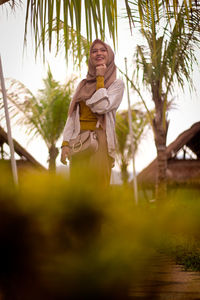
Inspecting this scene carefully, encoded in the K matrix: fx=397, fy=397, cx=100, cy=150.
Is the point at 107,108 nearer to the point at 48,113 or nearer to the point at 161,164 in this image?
the point at 161,164

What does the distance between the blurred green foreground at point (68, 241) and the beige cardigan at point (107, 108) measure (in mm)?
1956

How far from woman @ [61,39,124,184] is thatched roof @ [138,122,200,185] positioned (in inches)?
533

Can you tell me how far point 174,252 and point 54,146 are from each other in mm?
15152

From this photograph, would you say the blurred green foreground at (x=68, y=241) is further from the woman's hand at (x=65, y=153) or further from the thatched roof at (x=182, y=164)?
the thatched roof at (x=182, y=164)

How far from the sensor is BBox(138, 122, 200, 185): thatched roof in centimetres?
1617

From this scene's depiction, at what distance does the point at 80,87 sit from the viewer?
287cm

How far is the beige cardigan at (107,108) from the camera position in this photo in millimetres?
2607

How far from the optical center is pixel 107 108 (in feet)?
8.57

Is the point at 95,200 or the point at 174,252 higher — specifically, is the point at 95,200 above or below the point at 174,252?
above

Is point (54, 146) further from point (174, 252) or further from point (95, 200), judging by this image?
point (95, 200)

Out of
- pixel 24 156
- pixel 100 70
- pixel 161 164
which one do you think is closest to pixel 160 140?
pixel 161 164

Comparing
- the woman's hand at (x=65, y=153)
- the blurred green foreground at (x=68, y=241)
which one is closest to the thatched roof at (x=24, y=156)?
the woman's hand at (x=65, y=153)

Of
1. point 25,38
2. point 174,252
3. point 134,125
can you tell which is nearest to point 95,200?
point 25,38

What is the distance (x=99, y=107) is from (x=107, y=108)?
0.05 m
